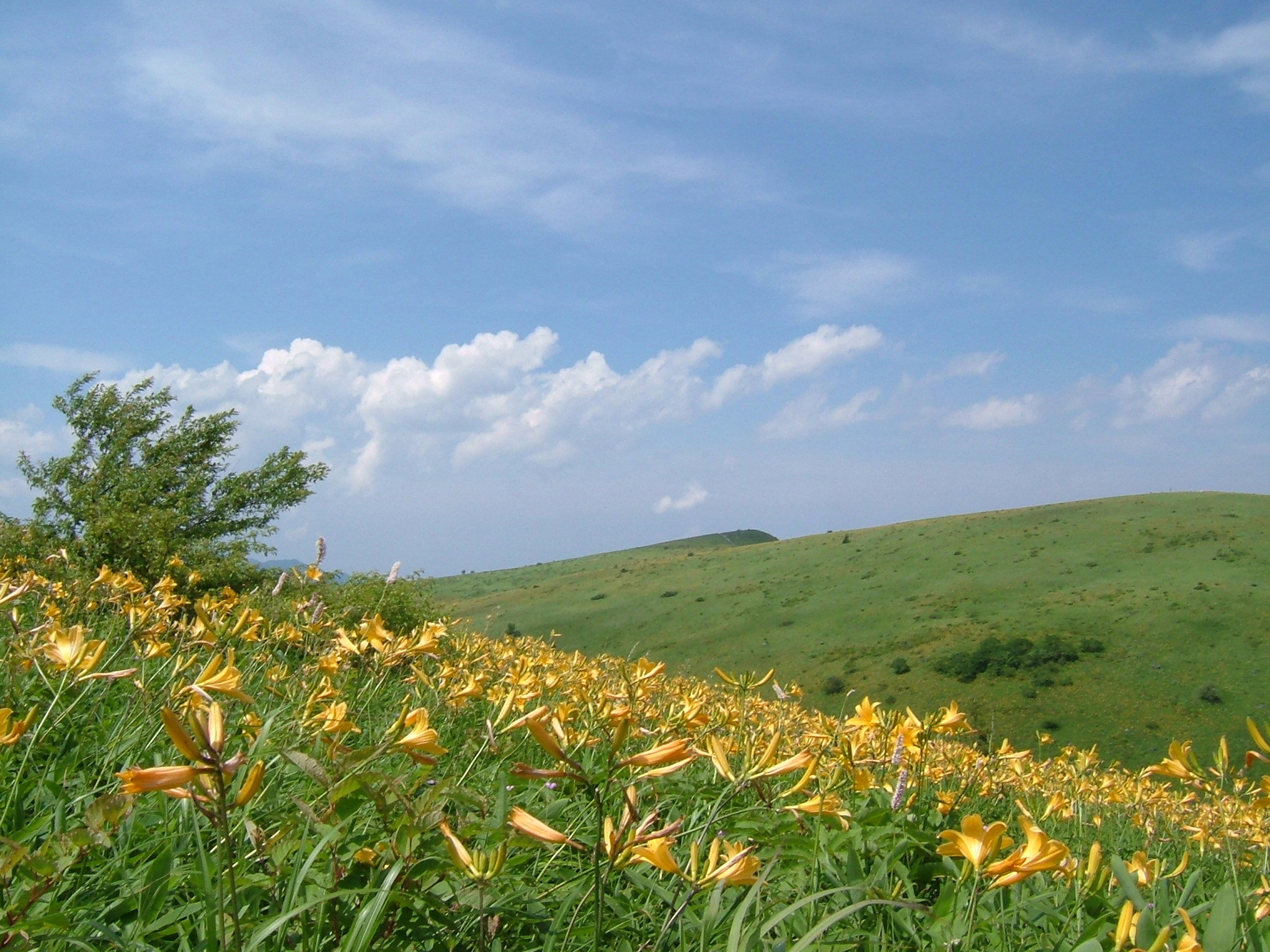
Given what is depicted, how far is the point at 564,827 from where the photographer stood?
2896 millimetres

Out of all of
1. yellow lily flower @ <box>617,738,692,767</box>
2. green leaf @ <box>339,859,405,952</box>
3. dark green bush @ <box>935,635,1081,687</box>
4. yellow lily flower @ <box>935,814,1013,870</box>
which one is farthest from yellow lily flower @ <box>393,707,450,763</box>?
dark green bush @ <box>935,635,1081,687</box>

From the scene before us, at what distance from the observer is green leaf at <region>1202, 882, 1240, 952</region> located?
6.28 feet

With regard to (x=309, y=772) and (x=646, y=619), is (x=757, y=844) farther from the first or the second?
(x=646, y=619)

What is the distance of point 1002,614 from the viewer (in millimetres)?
69812

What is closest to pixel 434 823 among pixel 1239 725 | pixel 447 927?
pixel 447 927

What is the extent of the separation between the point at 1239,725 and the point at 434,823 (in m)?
61.6

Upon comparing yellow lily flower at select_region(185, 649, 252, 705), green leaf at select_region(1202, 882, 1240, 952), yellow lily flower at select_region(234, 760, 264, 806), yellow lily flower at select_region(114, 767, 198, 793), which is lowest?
green leaf at select_region(1202, 882, 1240, 952)

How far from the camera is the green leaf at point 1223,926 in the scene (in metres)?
1.92

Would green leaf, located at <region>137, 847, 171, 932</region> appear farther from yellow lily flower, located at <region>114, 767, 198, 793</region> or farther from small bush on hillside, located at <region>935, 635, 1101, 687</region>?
small bush on hillside, located at <region>935, 635, 1101, 687</region>

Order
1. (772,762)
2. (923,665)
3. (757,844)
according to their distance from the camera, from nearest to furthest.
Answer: (772,762) → (757,844) → (923,665)

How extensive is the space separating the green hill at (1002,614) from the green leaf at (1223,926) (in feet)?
119

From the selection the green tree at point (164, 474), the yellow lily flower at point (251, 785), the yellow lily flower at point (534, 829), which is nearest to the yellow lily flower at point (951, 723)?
the yellow lily flower at point (534, 829)

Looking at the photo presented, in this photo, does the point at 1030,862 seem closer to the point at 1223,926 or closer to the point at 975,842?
the point at 975,842

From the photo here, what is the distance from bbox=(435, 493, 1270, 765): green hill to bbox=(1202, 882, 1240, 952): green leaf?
3641 centimetres
